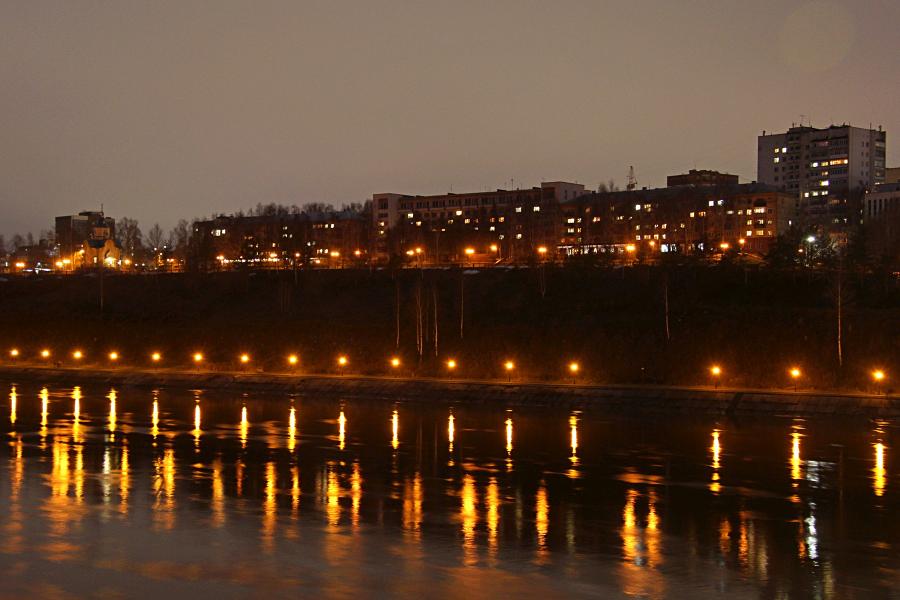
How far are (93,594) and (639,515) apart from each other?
36.3 feet

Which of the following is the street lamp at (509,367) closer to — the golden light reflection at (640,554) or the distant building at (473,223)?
the golden light reflection at (640,554)

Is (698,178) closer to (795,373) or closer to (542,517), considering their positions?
(795,373)

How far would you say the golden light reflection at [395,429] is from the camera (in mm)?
32688

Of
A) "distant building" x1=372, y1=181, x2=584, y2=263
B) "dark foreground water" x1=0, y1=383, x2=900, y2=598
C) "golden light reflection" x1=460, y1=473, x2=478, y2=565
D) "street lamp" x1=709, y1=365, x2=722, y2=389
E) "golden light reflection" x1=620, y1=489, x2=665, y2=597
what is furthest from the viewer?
"distant building" x1=372, y1=181, x2=584, y2=263

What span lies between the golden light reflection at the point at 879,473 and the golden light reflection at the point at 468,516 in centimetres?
958

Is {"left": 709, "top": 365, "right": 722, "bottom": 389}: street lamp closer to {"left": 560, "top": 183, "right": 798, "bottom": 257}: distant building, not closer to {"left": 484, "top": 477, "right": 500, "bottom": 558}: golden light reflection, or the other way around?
{"left": 484, "top": 477, "right": 500, "bottom": 558}: golden light reflection

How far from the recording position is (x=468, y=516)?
21188 millimetres

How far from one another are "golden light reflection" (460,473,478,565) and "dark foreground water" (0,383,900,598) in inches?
2.4

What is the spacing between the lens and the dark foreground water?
16188mm

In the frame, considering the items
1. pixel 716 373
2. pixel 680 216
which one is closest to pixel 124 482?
pixel 716 373

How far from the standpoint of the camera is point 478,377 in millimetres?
51719

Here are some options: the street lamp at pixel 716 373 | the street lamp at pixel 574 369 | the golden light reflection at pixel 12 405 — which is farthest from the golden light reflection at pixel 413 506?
the street lamp at pixel 574 369

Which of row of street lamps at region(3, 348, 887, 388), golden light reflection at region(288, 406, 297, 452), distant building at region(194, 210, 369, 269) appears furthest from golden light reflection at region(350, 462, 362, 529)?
distant building at region(194, 210, 369, 269)

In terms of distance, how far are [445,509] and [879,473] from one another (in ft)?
41.5
